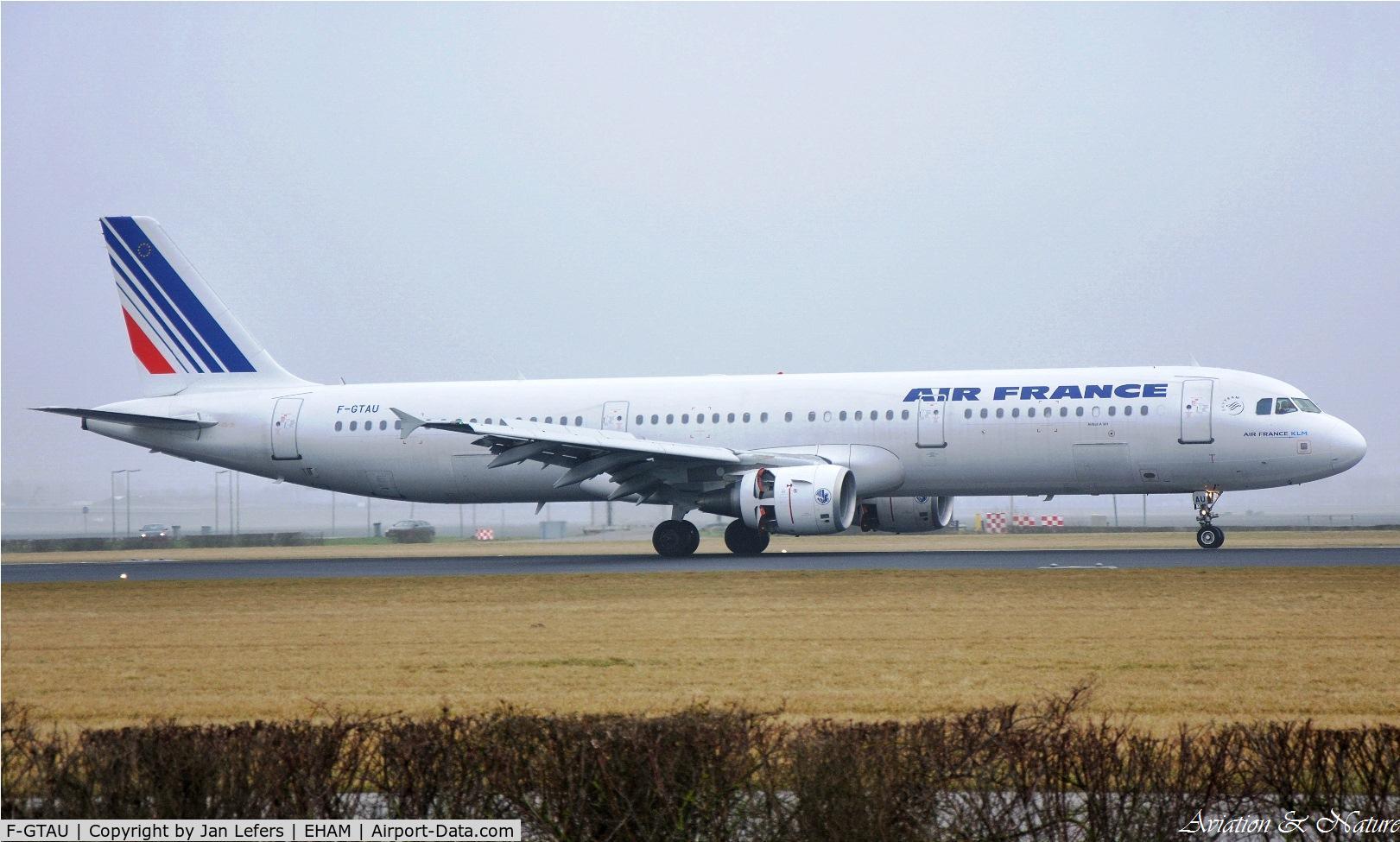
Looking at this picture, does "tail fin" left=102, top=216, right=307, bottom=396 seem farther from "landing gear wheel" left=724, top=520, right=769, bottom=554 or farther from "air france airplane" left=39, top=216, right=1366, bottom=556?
"landing gear wheel" left=724, top=520, right=769, bottom=554

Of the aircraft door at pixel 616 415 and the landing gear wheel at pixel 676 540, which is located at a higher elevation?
the aircraft door at pixel 616 415

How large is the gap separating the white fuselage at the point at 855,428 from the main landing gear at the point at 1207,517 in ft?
2.75

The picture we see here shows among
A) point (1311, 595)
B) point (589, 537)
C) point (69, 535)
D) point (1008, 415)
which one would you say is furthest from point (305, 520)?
point (1311, 595)

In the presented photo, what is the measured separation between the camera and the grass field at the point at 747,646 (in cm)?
1269

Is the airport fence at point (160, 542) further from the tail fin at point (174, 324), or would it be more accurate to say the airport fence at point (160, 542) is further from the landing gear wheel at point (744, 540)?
the landing gear wheel at point (744, 540)

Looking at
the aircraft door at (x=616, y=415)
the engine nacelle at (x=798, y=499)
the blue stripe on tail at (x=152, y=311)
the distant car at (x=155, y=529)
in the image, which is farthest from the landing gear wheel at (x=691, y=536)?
the distant car at (x=155, y=529)

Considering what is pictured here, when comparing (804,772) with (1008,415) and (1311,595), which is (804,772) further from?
(1008,415)

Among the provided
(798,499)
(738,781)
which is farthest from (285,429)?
(738,781)

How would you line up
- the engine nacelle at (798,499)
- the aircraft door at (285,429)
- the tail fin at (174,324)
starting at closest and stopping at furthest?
the engine nacelle at (798,499), the aircraft door at (285,429), the tail fin at (174,324)

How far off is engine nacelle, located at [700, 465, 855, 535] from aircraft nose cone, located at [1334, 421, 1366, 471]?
1048 cm

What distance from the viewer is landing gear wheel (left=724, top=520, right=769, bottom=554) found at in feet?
117

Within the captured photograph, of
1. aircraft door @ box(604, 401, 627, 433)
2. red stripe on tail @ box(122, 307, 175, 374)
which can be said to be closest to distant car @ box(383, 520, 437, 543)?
red stripe on tail @ box(122, 307, 175, 374)

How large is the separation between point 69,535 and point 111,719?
199 feet

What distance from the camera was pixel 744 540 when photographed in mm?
35750
